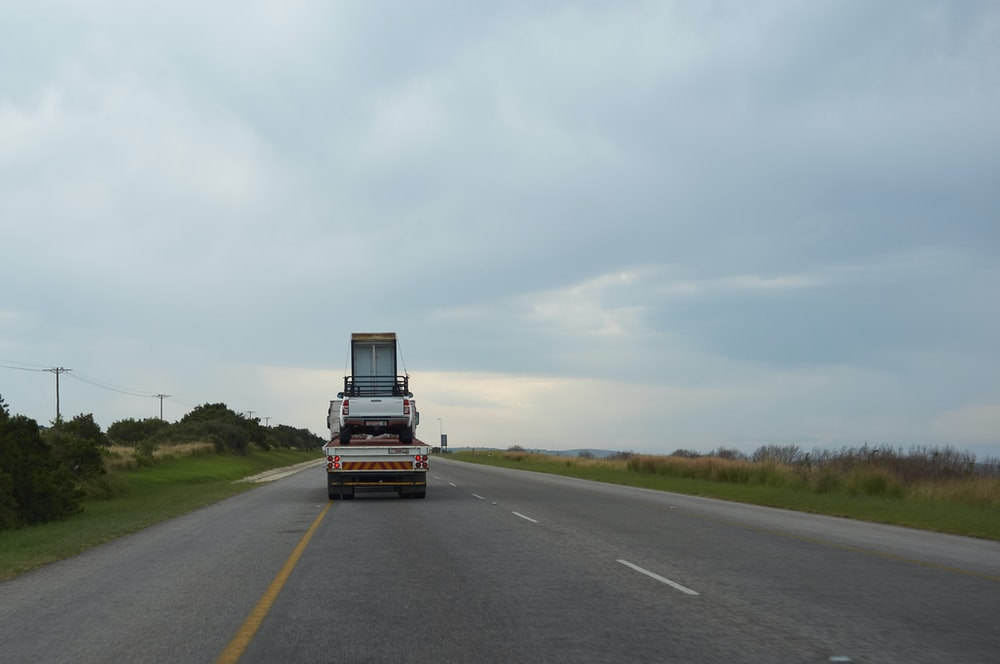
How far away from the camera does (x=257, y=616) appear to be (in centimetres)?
852

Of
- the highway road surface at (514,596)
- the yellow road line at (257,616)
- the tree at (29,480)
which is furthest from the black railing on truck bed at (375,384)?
the yellow road line at (257,616)

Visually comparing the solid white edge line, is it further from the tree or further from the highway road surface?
the tree

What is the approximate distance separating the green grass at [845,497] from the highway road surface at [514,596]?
2.07m

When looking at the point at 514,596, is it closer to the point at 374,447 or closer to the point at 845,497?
the point at 374,447

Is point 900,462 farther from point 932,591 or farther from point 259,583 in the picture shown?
point 259,583

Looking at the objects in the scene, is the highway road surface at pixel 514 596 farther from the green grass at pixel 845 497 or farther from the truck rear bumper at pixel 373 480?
the truck rear bumper at pixel 373 480

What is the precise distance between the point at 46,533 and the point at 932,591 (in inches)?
648

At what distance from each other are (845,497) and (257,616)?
21.9 meters

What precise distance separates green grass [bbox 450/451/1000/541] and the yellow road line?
12.6 meters

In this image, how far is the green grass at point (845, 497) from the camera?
62.9 feet

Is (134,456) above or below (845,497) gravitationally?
above

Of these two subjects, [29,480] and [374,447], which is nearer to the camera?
[29,480]

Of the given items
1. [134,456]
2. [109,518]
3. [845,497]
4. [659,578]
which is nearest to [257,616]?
[659,578]

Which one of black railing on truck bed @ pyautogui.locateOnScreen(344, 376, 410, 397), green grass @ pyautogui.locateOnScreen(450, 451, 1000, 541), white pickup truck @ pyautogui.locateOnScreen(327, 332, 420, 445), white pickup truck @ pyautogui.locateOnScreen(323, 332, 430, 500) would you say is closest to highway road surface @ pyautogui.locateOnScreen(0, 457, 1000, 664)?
green grass @ pyautogui.locateOnScreen(450, 451, 1000, 541)
